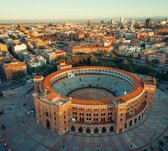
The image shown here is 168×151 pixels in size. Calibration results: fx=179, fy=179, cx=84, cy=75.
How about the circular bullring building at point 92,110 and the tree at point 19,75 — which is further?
the tree at point 19,75

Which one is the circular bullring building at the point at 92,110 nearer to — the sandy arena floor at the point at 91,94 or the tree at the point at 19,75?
the sandy arena floor at the point at 91,94

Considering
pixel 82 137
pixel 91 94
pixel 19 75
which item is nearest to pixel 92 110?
pixel 82 137

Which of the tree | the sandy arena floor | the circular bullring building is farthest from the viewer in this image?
the tree

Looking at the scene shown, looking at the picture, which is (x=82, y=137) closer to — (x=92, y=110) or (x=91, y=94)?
(x=92, y=110)

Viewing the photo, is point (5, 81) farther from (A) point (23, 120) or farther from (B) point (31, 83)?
(A) point (23, 120)

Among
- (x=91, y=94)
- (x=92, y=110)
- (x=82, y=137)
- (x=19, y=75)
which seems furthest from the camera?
(x=19, y=75)

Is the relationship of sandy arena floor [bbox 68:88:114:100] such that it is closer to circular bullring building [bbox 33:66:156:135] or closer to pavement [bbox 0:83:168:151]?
circular bullring building [bbox 33:66:156:135]

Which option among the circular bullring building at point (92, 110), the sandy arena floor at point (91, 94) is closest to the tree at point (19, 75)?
the circular bullring building at point (92, 110)

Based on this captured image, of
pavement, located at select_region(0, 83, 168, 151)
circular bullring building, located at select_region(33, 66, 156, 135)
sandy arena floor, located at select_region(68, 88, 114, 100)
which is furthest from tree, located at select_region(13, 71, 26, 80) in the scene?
sandy arena floor, located at select_region(68, 88, 114, 100)

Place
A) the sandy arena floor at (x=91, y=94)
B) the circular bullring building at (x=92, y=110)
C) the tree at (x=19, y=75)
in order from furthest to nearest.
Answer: the tree at (x=19, y=75)
the sandy arena floor at (x=91, y=94)
the circular bullring building at (x=92, y=110)
